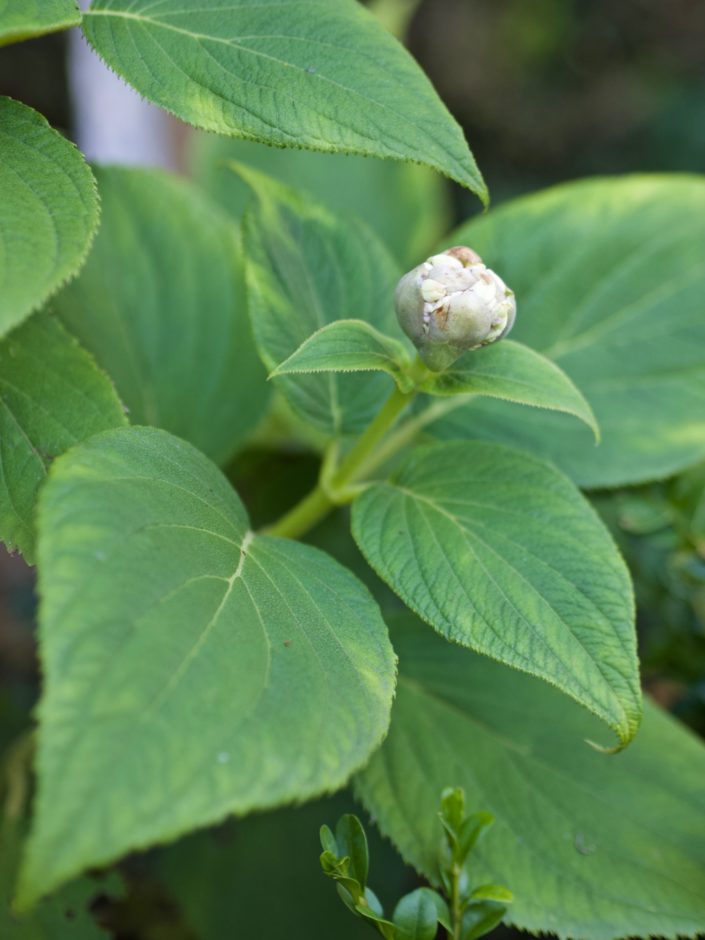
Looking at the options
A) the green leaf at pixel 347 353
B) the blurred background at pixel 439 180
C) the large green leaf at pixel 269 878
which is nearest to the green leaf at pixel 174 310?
the blurred background at pixel 439 180

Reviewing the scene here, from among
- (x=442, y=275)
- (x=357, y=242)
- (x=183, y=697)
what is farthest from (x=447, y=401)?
(x=183, y=697)

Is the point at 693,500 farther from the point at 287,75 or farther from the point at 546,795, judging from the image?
the point at 287,75

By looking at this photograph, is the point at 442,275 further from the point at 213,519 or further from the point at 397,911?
the point at 397,911

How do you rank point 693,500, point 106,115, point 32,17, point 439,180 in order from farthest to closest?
point 106,115 → point 439,180 → point 693,500 → point 32,17

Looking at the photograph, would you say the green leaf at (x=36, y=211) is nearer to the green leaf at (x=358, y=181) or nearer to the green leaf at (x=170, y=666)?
the green leaf at (x=170, y=666)

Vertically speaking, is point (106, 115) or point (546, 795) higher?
point (106, 115)

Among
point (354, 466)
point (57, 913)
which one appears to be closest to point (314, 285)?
point (354, 466)
